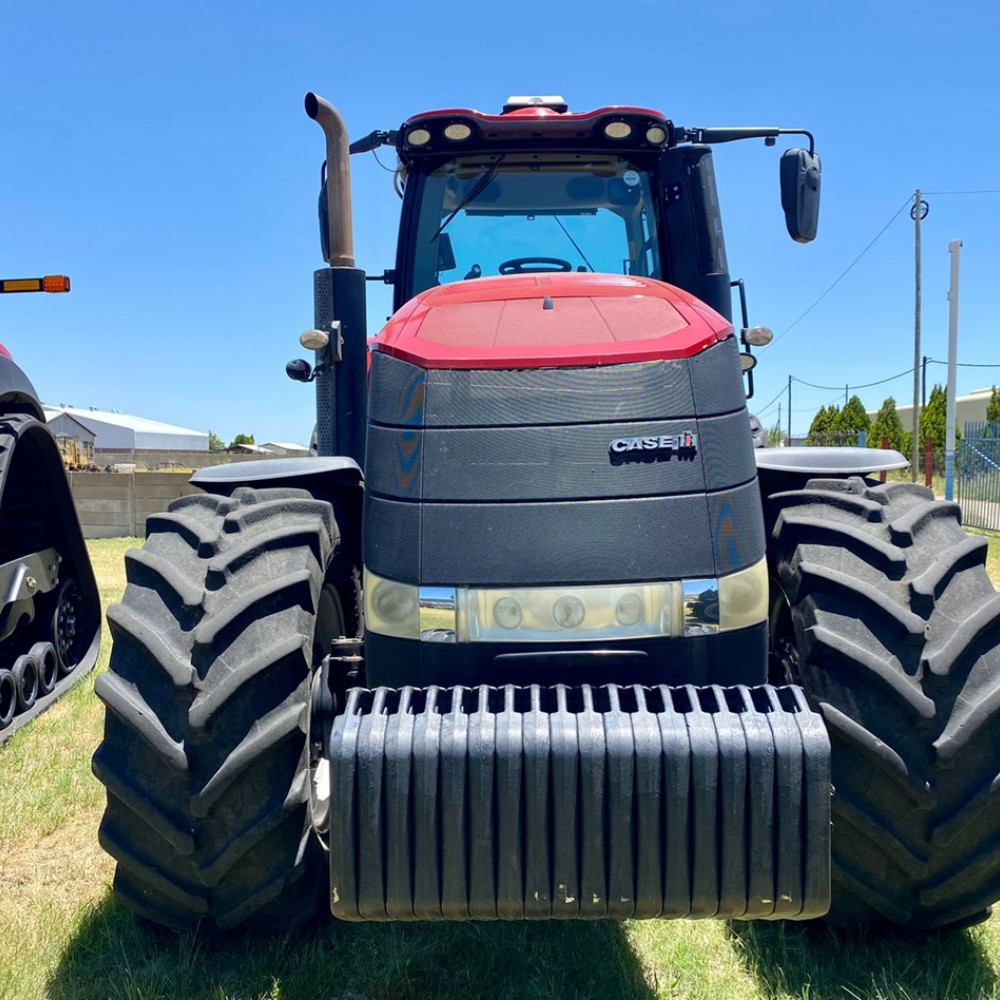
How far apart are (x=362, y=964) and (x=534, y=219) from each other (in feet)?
8.98

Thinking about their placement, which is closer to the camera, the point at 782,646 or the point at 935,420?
the point at 782,646

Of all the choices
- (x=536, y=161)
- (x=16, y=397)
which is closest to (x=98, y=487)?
(x=16, y=397)

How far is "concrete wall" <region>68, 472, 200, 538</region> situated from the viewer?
15711 mm

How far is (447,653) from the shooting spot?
7.25ft

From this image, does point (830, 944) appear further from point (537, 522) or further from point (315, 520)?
point (315, 520)

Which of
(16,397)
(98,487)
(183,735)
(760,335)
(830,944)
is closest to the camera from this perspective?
(183,735)

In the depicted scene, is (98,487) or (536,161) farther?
(98,487)

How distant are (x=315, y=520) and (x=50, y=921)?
152 centimetres

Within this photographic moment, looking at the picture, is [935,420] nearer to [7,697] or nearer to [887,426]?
[887,426]

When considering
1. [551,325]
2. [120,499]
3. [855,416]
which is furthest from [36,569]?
[855,416]

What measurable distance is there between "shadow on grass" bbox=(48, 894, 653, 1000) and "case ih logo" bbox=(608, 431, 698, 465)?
1378 millimetres

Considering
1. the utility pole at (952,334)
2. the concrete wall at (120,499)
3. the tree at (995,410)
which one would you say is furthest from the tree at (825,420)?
the concrete wall at (120,499)

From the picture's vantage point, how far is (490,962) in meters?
2.52

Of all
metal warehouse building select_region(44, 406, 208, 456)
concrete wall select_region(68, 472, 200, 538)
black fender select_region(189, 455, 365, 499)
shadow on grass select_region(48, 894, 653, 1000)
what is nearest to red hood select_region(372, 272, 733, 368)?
black fender select_region(189, 455, 365, 499)
